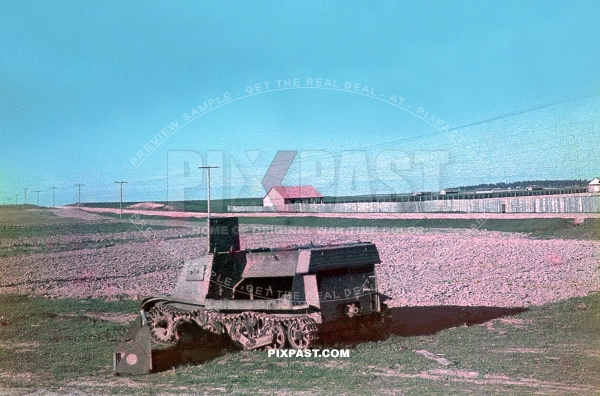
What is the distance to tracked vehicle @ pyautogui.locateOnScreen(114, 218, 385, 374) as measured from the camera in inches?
391

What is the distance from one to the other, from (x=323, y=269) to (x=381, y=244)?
1898 centimetres

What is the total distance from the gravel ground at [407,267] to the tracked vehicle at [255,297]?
453 cm

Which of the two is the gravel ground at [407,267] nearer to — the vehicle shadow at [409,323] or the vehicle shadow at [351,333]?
the vehicle shadow at [409,323]

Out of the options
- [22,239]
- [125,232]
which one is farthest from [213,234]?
[125,232]

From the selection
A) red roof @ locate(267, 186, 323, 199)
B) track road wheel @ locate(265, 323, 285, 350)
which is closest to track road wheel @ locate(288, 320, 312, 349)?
track road wheel @ locate(265, 323, 285, 350)

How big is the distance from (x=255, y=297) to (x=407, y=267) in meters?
10.7

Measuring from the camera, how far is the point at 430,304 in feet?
49.2

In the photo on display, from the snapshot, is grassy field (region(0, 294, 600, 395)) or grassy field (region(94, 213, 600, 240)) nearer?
grassy field (region(0, 294, 600, 395))

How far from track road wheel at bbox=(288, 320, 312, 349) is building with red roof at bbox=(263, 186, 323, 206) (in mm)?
31996

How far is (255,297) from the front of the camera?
11.6 m

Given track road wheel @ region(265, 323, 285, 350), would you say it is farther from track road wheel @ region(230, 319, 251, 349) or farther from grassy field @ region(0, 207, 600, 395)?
track road wheel @ region(230, 319, 251, 349)

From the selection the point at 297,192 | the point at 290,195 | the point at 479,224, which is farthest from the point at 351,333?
the point at 297,192

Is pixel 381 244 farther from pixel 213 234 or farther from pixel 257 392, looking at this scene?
pixel 257 392

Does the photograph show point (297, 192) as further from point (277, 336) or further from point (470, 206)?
point (277, 336)
